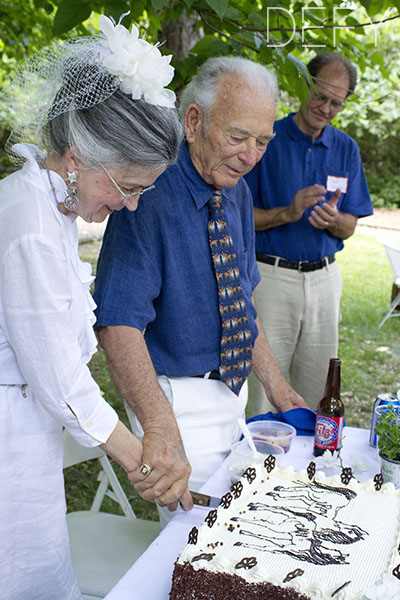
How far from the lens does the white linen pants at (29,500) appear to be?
1.39 meters

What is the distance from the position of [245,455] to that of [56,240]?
0.81m

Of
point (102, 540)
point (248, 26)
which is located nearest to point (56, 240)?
point (102, 540)

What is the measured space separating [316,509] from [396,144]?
17831mm

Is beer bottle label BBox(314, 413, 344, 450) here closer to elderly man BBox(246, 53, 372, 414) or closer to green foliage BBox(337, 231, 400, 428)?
elderly man BBox(246, 53, 372, 414)

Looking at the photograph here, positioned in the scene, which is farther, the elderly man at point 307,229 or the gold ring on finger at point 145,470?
the elderly man at point 307,229

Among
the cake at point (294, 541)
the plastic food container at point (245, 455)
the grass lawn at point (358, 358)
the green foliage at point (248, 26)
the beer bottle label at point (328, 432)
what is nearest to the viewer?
the cake at point (294, 541)

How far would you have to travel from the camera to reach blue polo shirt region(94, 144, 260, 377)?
1.77 meters

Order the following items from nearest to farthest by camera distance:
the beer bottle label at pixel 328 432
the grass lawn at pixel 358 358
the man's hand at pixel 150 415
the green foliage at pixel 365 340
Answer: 1. the man's hand at pixel 150 415
2. the beer bottle label at pixel 328 432
3. the grass lawn at pixel 358 358
4. the green foliage at pixel 365 340

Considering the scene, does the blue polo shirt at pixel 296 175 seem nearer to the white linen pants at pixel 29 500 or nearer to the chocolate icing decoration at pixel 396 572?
the white linen pants at pixel 29 500

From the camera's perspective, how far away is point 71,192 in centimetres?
134

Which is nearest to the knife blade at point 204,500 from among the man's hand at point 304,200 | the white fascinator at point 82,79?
the white fascinator at point 82,79

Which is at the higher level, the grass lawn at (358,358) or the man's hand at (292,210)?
the man's hand at (292,210)

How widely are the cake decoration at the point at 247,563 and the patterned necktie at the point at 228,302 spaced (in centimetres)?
83

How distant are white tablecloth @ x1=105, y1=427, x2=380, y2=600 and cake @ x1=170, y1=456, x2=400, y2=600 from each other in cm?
11
